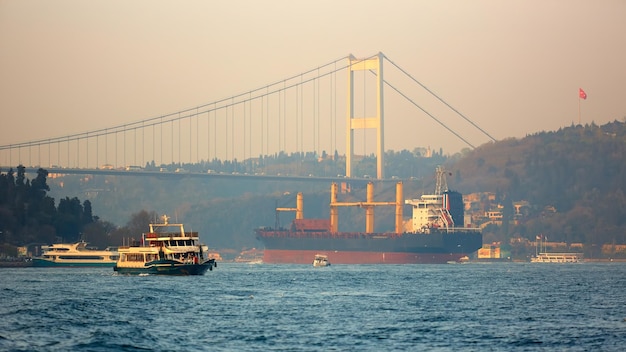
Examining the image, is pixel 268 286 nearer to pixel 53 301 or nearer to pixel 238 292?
pixel 238 292

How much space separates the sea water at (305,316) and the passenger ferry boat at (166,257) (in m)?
10.6

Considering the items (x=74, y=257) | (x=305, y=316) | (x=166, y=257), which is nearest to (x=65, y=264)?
(x=74, y=257)

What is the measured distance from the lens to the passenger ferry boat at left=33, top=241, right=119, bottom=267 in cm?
14788

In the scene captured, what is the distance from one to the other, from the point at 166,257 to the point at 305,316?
47.8m

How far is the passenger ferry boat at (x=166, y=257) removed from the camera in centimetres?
11638

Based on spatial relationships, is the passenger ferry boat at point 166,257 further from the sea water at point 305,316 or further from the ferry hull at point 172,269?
the sea water at point 305,316

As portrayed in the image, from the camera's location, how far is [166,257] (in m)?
117

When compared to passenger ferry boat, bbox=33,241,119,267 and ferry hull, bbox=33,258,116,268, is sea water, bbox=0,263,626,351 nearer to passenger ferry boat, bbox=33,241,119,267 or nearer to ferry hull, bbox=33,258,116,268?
ferry hull, bbox=33,258,116,268

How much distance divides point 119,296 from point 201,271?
34.3 metres

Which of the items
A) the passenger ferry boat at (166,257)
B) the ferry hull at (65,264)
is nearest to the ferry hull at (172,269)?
the passenger ferry boat at (166,257)

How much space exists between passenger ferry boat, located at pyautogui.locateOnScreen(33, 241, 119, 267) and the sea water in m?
42.2

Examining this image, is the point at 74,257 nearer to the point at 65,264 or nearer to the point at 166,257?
the point at 65,264

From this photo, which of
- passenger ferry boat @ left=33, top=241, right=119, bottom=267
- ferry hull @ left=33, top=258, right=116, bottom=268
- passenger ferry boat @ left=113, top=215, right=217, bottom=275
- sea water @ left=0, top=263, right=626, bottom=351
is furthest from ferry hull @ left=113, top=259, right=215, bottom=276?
passenger ferry boat @ left=33, top=241, right=119, bottom=267

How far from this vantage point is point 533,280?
118500mm
